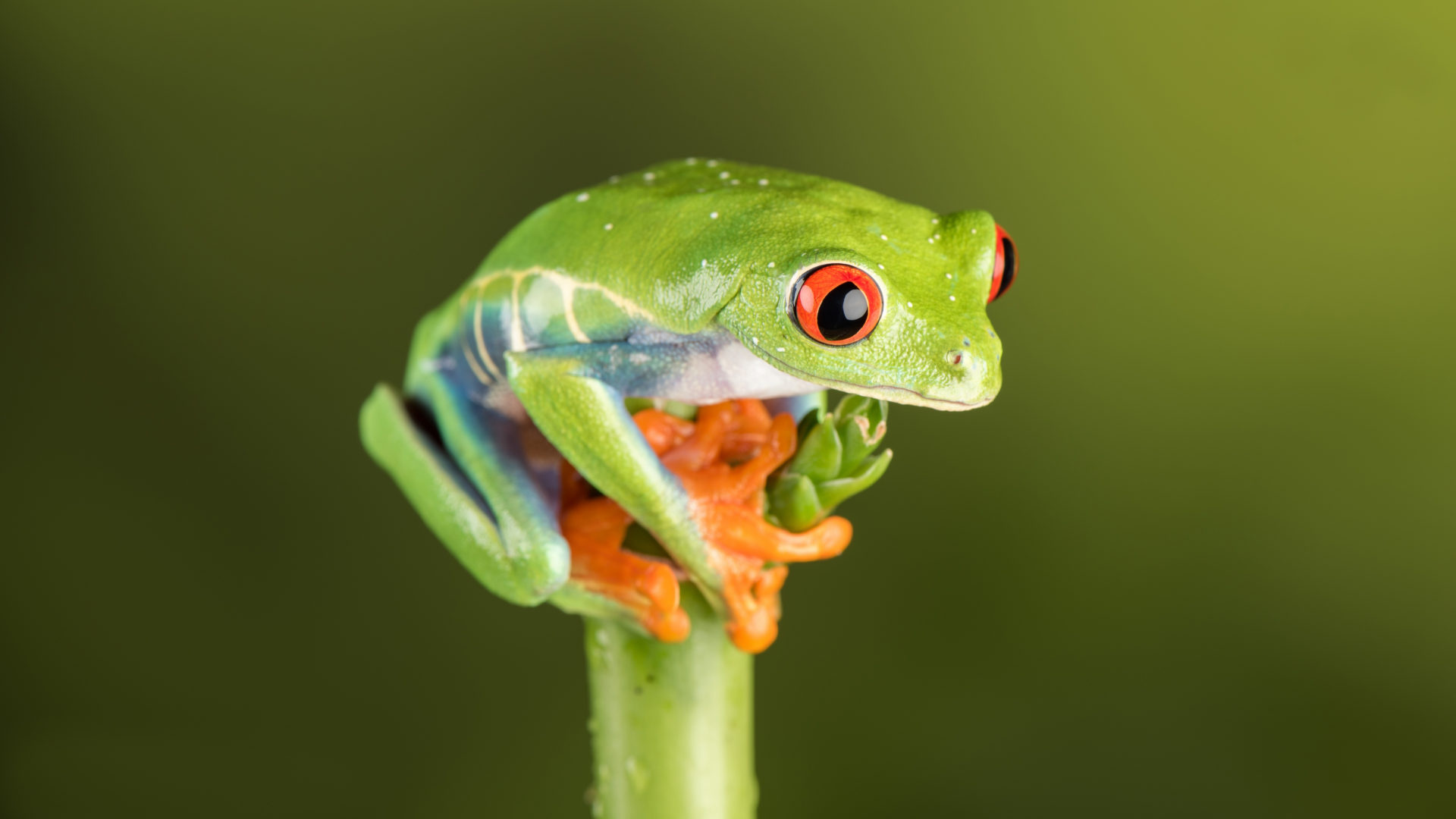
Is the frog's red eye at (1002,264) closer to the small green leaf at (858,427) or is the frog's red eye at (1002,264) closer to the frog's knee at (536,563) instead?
the small green leaf at (858,427)

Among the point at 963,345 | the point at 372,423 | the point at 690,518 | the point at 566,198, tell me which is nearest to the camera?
the point at 963,345

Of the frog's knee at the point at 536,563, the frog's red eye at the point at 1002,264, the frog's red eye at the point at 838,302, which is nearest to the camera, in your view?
the frog's red eye at the point at 838,302

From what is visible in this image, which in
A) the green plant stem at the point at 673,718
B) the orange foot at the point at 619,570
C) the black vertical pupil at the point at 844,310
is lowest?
the green plant stem at the point at 673,718

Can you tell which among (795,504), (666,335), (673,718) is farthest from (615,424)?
(673,718)

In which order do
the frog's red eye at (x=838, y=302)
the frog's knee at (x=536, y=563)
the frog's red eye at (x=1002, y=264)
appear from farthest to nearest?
the frog's knee at (x=536, y=563)
the frog's red eye at (x=1002, y=264)
the frog's red eye at (x=838, y=302)

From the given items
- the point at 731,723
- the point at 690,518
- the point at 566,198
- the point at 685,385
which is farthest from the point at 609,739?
the point at 566,198

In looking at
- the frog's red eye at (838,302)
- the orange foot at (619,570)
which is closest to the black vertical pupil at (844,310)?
the frog's red eye at (838,302)

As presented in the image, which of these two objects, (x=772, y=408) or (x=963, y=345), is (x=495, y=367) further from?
(x=963, y=345)
